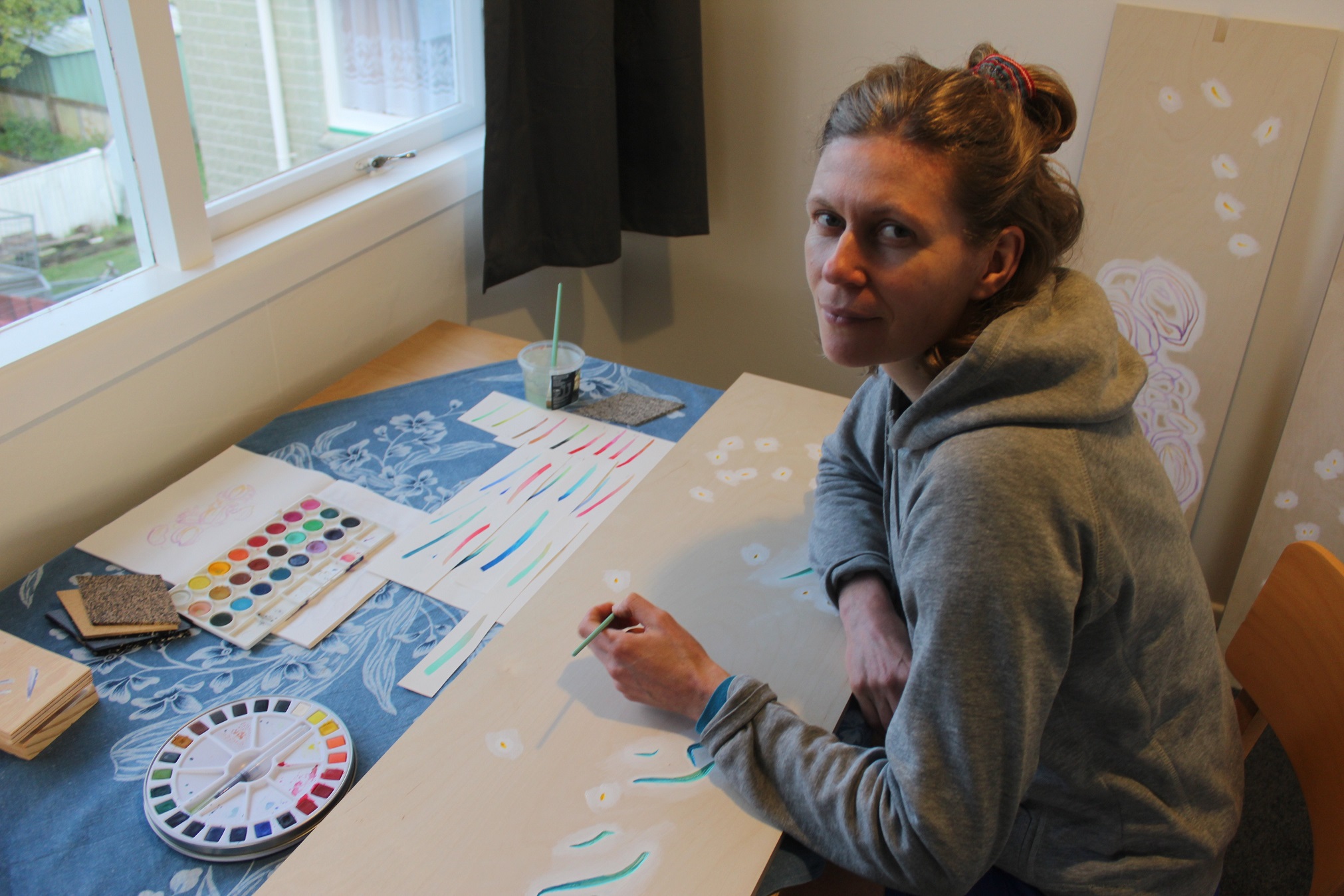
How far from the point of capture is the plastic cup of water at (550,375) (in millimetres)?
1468

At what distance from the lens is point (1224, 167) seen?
5.63 feet

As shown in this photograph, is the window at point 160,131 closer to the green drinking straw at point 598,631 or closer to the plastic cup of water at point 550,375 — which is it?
the plastic cup of water at point 550,375

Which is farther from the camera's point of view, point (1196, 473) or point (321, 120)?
point (1196, 473)

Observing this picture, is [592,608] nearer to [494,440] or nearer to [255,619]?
[255,619]

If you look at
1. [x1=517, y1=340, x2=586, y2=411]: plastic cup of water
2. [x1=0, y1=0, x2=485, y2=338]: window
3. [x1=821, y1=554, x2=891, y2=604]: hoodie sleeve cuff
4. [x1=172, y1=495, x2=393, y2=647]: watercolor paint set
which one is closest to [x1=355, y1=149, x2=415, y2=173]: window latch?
[x1=0, y1=0, x2=485, y2=338]: window

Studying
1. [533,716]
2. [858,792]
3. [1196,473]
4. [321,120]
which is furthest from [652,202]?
[858,792]

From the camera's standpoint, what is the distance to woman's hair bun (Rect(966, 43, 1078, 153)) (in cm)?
81

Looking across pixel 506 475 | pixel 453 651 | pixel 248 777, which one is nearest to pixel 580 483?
pixel 506 475

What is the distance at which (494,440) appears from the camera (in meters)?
1.40

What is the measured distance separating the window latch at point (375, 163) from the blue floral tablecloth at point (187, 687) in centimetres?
50

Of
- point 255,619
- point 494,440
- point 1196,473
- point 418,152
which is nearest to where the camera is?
point 255,619

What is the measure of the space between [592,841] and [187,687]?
47 cm

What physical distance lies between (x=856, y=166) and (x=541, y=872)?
2.06 feet

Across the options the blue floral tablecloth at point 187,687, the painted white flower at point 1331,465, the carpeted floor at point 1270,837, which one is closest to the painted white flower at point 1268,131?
the painted white flower at point 1331,465
